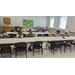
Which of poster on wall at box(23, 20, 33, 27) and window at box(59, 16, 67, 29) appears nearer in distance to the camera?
window at box(59, 16, 67, 29)

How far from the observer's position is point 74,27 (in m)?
4.98

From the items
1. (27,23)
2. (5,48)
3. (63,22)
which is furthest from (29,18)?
(5,48)

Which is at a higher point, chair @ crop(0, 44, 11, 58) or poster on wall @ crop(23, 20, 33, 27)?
poster on wall @ crop(23, 20, 33, 27)

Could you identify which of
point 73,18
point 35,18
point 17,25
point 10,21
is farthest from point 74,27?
point 10,21

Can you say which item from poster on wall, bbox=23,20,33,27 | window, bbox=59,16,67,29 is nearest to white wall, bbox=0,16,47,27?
poster on wall, bbox=23,20,33,27

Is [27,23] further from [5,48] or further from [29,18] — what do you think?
[5,48]

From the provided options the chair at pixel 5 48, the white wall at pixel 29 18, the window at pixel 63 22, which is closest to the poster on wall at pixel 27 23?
the white wall at pixel 29 18

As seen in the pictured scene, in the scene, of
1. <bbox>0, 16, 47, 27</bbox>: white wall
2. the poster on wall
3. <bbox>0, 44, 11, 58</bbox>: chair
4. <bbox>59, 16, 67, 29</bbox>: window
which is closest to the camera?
<bbox>0, 44, 11, 58</bbox>: chair

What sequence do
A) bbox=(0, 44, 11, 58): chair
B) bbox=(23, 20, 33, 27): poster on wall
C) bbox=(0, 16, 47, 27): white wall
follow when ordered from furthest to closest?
1. bbox=(23, 20, 33, 27): poster on wall
2. bbox=(0, 16, 47, 27): white wall
3. bbox=(0, 44, 11, 58): chair

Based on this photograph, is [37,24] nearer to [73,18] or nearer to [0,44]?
[73,18]

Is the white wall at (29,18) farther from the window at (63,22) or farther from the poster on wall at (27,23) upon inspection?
the window at (63,22)

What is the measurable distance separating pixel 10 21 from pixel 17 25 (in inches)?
42.9

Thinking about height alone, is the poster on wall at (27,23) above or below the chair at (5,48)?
above

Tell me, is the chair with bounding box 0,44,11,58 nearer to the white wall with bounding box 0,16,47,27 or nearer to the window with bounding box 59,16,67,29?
the window with bounding box 59,16,67,29
